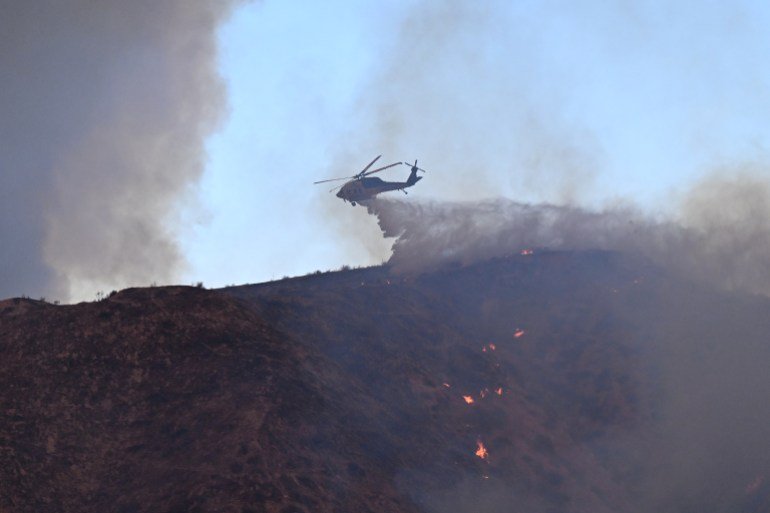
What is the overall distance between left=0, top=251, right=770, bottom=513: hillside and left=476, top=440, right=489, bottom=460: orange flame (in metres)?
0.17

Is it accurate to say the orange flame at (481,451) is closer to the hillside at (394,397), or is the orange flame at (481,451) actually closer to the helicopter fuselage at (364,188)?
the hillside at (394,397)

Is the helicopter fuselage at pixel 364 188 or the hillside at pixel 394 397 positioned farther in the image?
the helicopter fuselage at pixel 364 188

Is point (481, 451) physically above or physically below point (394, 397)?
below

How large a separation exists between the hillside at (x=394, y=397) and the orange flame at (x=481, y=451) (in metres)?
0.17

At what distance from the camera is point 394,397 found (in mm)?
64250

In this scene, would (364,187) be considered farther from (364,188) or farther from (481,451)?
(481,451)

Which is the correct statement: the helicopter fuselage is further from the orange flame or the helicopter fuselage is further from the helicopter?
the orange flame

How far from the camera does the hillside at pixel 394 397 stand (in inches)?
1853

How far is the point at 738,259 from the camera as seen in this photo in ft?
300

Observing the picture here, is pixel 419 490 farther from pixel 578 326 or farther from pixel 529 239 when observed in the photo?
pixel 529 239

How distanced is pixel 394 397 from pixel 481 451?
7319 mm

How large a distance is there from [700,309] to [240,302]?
44.4 meters

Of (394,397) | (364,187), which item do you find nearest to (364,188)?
(364,187)

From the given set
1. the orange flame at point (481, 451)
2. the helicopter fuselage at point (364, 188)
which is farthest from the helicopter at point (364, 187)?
the orange flame at point (481, 451)
